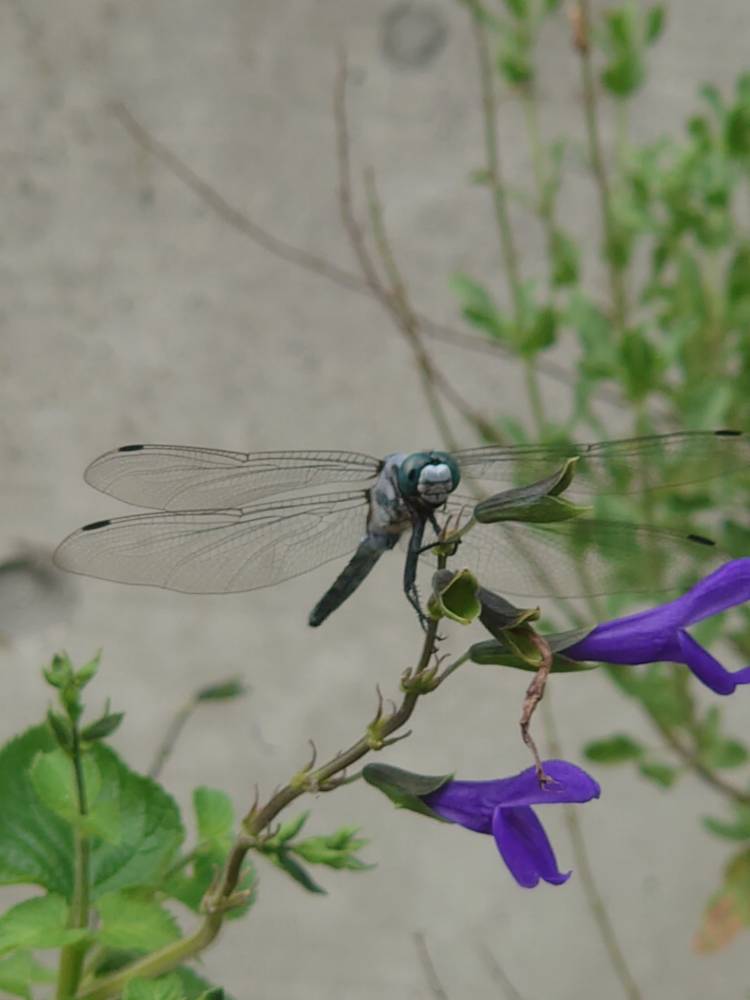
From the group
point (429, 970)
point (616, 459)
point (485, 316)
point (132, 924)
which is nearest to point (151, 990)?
point (132, 924)

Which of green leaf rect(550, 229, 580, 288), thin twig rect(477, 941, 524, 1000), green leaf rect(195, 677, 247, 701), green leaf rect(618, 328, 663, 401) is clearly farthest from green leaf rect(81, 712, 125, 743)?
thin twig rect(477, 941, 524, 1000)

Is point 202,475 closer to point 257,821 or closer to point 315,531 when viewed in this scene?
point 315,531

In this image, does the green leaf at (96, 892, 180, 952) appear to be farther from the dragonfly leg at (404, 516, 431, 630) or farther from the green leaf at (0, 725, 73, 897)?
the dragonfly leg at (404, 516, 431, 630)

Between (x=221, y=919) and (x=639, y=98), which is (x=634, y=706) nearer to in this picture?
(x=639, y=98)

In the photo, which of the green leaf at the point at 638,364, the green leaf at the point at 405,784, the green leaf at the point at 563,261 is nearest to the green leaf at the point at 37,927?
the green leaf at the point at 405,784

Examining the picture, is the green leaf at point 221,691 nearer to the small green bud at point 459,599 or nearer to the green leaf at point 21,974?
the green leaf at point 21,974

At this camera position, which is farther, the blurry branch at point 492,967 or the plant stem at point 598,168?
the blurry branch at point 492,967

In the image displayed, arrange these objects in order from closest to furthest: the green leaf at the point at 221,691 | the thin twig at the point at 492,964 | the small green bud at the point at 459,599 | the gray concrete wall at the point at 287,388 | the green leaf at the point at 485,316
Result: the small green bud at the point at 459,599 < the green leaf at the point at 221,691 < the green leaf at the point at 485,316 < the thin twig at the point at 492,964 < the gray concrete wall at the point at 287,388
